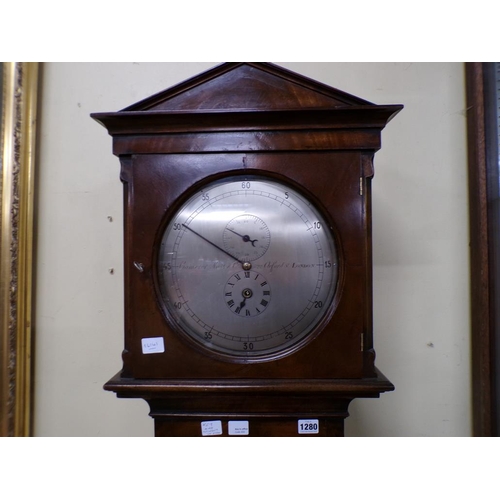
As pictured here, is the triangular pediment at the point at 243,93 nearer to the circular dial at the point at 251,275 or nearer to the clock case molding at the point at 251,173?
the clock case molding at the point at 251,173

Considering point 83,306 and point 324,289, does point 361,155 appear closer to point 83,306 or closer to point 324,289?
point 324,289

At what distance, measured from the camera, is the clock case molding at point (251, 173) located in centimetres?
72

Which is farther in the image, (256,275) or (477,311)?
(477,311)

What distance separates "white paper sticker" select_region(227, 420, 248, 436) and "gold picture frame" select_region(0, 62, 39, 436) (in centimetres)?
74

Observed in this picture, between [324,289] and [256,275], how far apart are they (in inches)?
5.8

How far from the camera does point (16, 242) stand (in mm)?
1083

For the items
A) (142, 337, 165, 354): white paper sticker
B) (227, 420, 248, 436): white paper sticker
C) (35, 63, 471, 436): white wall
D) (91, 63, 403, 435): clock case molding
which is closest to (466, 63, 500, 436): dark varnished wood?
(35, 63, 471, 436): white wall

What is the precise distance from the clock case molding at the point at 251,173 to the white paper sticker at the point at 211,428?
4 centimetres

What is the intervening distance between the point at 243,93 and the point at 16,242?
85cm

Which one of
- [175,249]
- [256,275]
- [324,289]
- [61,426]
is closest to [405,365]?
[324,289]

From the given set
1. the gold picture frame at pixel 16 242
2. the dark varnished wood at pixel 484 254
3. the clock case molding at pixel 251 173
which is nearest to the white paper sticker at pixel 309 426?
the clock case molding at pixel 251 173

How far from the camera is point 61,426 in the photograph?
3.69 ft

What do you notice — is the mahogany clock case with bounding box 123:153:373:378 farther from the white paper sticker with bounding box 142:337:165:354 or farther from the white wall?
the white wall

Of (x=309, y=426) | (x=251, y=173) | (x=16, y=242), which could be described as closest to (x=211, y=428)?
(x=309, y=426)
